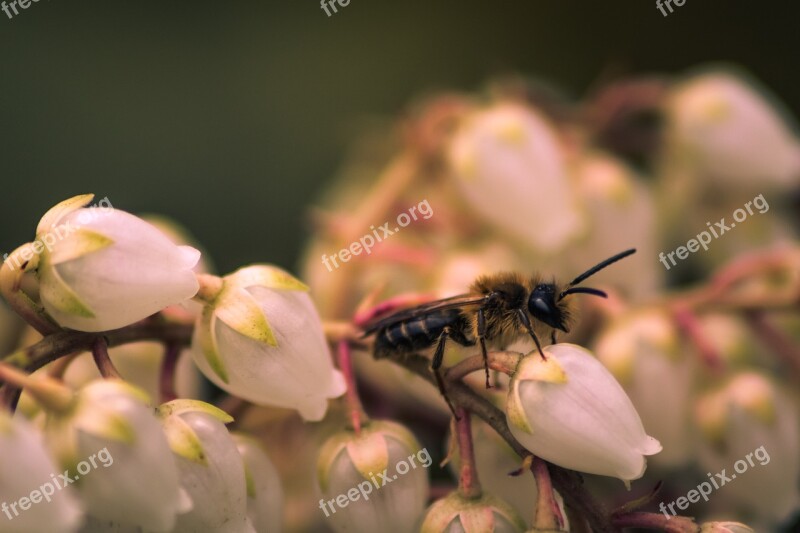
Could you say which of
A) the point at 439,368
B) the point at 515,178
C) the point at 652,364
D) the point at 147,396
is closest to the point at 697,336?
the point at 652,364

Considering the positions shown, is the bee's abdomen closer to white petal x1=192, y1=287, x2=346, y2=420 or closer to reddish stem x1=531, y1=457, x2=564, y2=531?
white petal x1=192, y1=287, x2=346, y2=420

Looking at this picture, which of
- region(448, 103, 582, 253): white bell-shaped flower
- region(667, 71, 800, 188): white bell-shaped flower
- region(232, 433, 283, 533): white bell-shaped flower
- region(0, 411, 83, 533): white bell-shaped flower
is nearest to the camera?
region(0, 411, 83, 533): white bell-shaped flower

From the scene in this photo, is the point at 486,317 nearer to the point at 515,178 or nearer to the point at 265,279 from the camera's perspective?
the point at 265,279

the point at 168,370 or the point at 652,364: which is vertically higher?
the point at 168,370

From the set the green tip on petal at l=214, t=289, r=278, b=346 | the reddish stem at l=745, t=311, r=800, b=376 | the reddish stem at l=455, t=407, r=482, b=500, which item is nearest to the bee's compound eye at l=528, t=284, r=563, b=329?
the reddish stem at l=455, t=407, r=482, b=500

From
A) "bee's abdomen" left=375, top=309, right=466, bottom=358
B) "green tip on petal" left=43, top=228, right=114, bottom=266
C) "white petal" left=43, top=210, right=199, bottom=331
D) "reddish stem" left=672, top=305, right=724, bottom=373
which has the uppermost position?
"green tip on petal" left=43, top=228, right=114, bottom=266

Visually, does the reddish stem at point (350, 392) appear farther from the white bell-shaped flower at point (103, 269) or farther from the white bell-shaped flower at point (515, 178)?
the white bell-shaped flower at point (515, 178)
